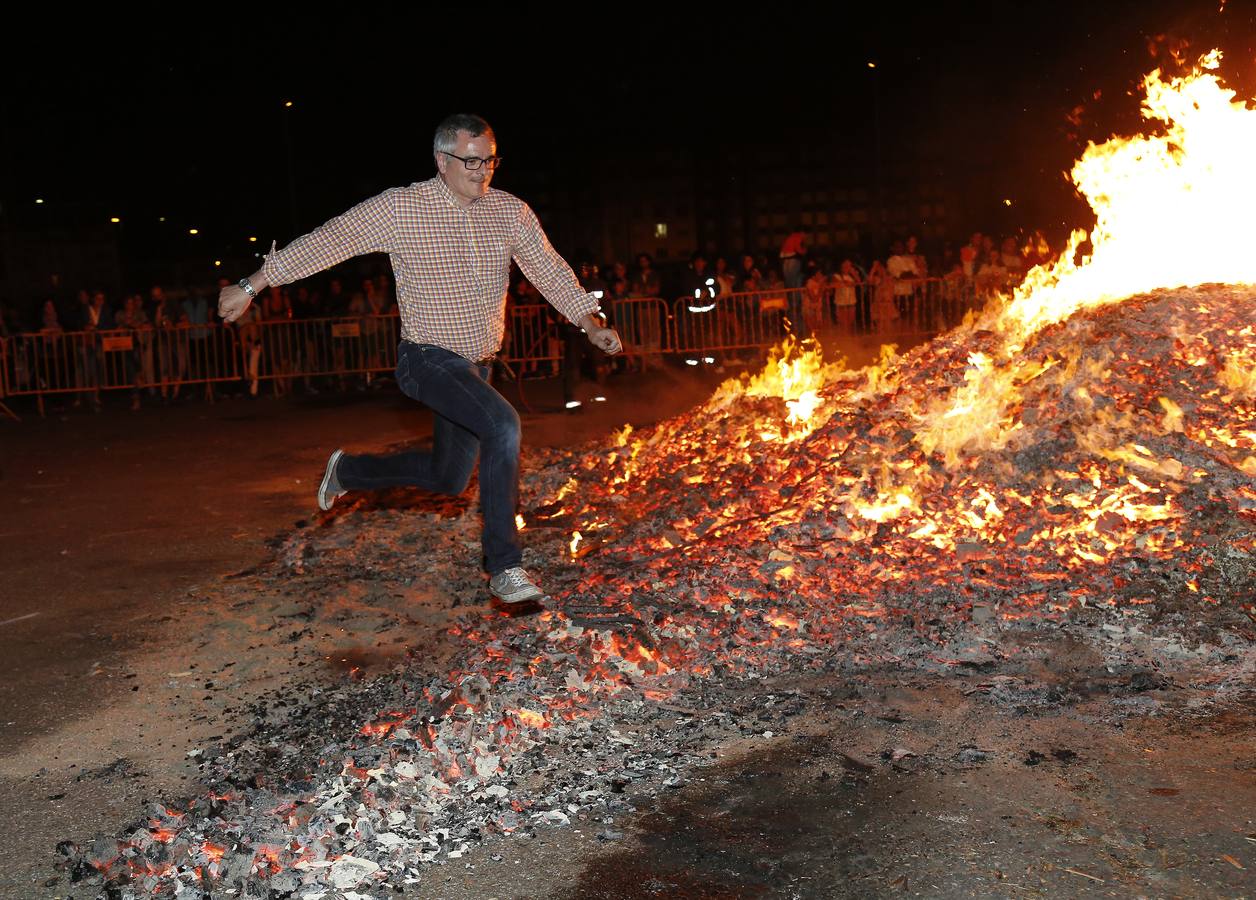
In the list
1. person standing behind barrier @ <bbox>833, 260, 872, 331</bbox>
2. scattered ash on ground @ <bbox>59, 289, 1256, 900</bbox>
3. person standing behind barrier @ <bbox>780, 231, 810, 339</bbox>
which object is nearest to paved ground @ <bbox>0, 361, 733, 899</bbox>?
scattered ash on ground @ <bbox>59, 289, 1256, 900</bbox>

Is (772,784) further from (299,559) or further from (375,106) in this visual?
(375,106)

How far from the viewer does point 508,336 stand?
18.9 meters

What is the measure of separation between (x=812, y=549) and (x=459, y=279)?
2254 mm

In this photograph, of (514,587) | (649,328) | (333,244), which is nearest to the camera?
(333,244)

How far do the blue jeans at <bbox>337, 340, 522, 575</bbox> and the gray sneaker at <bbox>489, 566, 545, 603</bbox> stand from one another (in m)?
0.04

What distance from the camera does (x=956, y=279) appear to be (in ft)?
62.9

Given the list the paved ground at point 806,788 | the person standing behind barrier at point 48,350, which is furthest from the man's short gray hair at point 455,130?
the person standing behind barrier at point 48,350

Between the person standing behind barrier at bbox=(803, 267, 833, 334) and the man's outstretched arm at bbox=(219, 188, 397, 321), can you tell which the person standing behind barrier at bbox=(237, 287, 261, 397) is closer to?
the person standing behind barrier at bbox=(803, 267, 833, 334)

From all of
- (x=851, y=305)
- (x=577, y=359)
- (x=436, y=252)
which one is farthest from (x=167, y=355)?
(x=436, y=252)

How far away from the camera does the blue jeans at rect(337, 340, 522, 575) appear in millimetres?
5469

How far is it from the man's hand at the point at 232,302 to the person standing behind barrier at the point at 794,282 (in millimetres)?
14196

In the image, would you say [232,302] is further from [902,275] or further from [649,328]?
[902,275]

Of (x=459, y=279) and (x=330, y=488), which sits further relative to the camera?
(x=330, y=488)

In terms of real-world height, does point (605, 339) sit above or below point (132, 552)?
above
